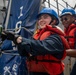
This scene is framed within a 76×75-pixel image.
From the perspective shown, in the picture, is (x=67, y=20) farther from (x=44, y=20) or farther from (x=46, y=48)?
(x=46, y=48)

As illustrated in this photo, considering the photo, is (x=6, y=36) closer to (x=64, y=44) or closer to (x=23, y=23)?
(x=64, y=44)

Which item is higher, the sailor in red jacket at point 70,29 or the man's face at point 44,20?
the man's face at point 44,20

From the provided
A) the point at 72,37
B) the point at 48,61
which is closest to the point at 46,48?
the point at 48,61

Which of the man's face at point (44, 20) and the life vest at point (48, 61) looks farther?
the man's face at point (44, 20)

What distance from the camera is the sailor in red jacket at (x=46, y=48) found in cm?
209

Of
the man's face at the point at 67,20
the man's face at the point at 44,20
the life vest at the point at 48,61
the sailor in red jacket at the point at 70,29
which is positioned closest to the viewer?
the life vest at the point at 48,61

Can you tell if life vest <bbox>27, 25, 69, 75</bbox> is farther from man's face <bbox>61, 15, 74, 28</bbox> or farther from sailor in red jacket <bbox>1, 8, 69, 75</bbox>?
man's face <bbox>61, 15, 74, 28</bbox>

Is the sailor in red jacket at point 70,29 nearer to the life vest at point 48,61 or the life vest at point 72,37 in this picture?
the life vest at point 72,37

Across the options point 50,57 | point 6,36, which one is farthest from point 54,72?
point 6,36

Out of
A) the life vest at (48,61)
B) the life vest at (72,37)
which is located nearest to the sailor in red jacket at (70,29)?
the life vest at (72,37)

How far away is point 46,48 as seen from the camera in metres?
2.12

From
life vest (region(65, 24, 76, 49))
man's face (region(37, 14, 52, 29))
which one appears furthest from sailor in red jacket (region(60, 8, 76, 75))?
man's face (region(37, 14, 52, 29))

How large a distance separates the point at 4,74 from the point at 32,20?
945 millimetres

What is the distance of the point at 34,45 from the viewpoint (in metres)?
2.07
